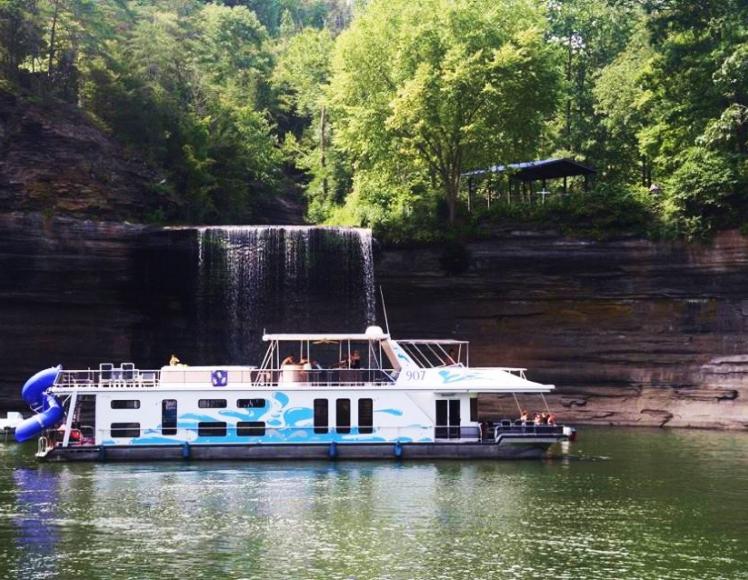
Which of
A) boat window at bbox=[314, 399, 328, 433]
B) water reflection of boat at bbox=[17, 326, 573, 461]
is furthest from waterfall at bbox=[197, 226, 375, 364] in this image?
boat window at bbox=[314, 399, 328, 433]

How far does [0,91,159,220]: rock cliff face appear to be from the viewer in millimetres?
60125

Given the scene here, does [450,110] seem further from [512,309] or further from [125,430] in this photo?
[125,430]

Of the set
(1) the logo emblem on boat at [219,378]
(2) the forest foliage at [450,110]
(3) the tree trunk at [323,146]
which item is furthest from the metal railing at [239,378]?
(3) the tree trunk at [323,146]

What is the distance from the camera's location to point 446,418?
139 ft

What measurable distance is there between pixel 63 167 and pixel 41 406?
21.5 m

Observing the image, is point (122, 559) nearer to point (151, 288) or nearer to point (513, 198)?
point (151, 288)

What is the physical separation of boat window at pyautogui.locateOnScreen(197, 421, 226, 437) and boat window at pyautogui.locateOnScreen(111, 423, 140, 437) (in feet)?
6.96

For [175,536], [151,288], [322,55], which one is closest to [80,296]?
[151,288]

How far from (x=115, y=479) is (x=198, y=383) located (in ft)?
20.3

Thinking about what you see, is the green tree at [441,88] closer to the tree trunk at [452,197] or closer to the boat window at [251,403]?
the tree trunk at [452,197]

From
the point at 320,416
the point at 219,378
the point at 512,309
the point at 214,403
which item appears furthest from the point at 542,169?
the point at 214,403

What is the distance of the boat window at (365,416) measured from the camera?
138ft

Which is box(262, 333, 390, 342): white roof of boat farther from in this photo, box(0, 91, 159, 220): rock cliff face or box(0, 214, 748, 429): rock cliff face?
box(0, 91, 159, 220): rock cliff face

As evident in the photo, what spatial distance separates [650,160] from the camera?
66188mm
